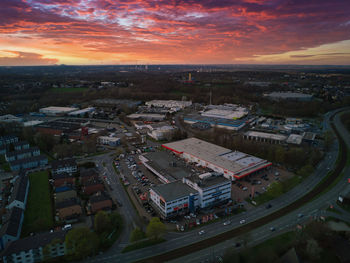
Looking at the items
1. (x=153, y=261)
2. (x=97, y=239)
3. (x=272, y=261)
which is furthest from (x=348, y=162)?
(x=97, y=239)

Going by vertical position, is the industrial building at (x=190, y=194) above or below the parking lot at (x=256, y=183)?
above

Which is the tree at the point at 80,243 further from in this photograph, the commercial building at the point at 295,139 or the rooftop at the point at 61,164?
the commercial building at the point at 295,139

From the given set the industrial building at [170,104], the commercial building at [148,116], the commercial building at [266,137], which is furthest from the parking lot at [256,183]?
the industrial building at [170,104]

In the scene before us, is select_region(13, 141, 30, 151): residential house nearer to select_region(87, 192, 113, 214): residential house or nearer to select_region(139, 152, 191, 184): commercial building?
select_region(139, 152, 191, 184): commercial building

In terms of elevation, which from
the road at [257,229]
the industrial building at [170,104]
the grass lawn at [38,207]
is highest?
the industrial building at [170,104]

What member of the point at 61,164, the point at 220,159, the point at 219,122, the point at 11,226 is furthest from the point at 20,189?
the point at 219,122

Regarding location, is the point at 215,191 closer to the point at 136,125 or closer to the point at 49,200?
the point at 49,200
